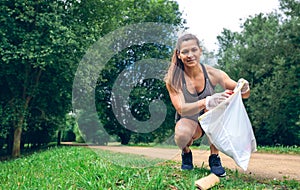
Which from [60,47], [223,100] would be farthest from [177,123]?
[60,47]

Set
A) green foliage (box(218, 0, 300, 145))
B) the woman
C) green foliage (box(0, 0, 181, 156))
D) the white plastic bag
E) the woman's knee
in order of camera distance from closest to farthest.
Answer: the white plastic bag
the woman
the woman's knee
green foliage (box(0, 0, 181, 156))
green foliage (box(218, 0, 300, 145))

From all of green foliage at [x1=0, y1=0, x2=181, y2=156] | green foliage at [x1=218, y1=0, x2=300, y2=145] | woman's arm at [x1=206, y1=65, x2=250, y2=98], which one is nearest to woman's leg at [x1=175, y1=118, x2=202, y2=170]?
woman's arm at [x1=206, y1=65, x2=250, y2=98]

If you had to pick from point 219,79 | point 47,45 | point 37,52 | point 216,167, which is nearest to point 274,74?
point 47,45

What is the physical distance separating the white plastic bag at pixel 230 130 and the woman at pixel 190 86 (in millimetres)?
119

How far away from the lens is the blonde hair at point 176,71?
3.07m

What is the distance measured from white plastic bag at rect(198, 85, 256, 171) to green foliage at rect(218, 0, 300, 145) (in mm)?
13231

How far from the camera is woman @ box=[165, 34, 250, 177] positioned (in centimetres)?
305

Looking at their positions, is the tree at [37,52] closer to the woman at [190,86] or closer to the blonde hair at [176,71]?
the blonde hair at [176,71]

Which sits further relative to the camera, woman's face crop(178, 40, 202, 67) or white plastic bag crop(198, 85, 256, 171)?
woman's face crop(178, 40, 202, 67)

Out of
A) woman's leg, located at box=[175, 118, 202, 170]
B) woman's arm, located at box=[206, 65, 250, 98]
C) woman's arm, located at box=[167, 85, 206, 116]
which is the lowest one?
woman's leg, located at box=[175, 118, 202, 170]

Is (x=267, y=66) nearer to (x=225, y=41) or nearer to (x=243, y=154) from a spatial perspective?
(x=225, y=41)

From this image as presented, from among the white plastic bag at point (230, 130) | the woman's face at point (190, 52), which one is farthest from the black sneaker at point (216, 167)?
the woman's face at point (190, 52)

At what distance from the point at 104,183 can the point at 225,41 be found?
2747 cm

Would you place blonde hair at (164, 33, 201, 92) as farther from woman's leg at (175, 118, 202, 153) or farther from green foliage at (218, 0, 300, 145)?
green foliage at (218, 0, 300, 145)
